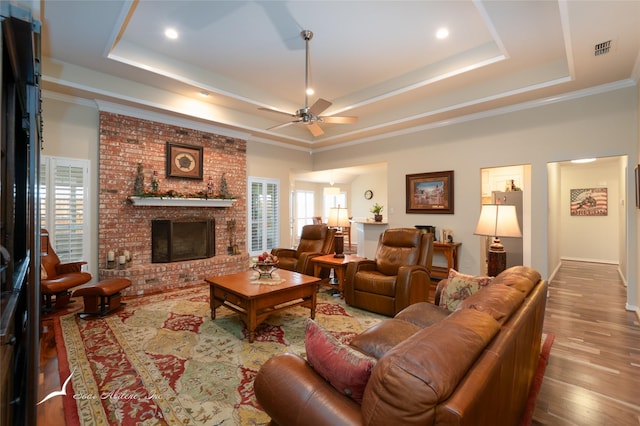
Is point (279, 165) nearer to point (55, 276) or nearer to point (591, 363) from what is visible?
point (55, 276)

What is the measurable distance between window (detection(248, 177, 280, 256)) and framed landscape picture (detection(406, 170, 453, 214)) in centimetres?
304

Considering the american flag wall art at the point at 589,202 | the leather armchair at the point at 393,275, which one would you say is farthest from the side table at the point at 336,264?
the american flag wall art at the point at 589,202

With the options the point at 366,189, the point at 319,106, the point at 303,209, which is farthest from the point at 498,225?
the point at 303,209

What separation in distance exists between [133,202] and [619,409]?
6.00 metres

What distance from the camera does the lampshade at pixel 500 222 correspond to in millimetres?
2881

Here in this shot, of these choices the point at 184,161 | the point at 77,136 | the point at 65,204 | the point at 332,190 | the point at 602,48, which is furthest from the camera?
the point at 332,190

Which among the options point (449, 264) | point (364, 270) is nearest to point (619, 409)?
point (364, 270)

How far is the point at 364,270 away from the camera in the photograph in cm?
409

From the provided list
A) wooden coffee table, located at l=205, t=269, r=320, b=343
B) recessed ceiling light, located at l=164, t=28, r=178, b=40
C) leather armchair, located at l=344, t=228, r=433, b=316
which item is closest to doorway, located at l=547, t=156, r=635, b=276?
leather armchair, located at l=344, t=228, r=433, b=316

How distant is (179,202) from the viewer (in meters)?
5.28

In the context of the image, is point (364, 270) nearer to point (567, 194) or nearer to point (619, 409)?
point (619, 409)

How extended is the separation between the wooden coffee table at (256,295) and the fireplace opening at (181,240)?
2.28m

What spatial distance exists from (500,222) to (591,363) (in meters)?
1.38

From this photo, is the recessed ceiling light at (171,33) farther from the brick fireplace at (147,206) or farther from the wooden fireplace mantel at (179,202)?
the wooden fireplace mantel at (179,202)
